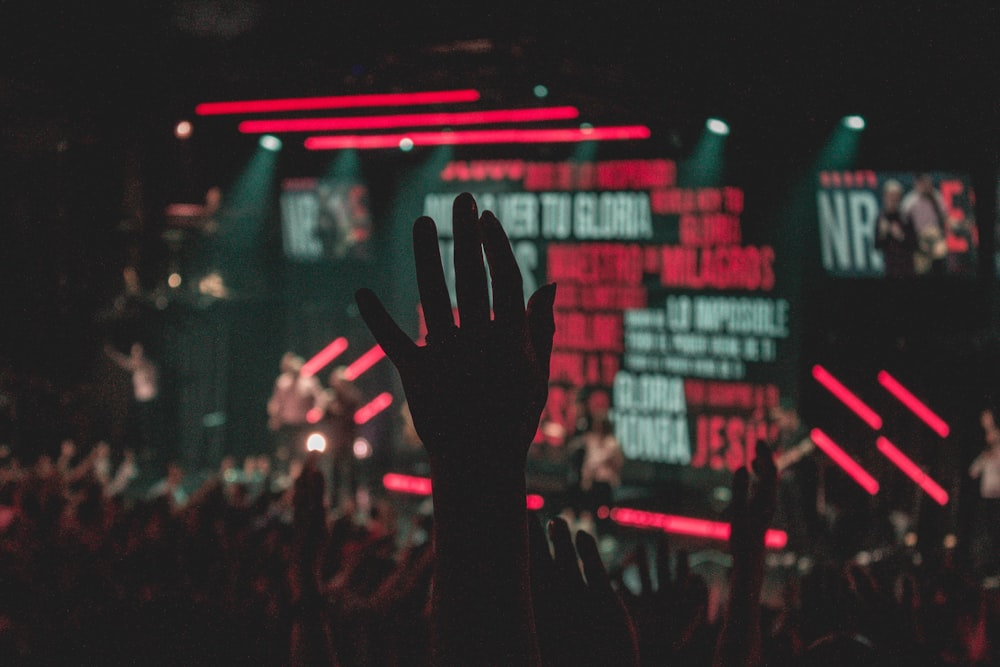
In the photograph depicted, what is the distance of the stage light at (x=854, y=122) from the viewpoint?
871 centimetres

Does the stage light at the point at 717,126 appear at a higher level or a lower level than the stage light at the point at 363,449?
higher

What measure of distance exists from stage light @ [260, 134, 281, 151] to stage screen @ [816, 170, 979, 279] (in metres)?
7.35

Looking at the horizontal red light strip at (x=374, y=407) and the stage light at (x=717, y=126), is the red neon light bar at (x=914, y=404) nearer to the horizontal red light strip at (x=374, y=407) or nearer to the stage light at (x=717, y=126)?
the stage light at (x=717, y=126)

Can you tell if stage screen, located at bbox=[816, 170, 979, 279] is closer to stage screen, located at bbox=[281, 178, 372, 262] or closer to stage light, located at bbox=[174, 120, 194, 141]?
stage screen, located at bbox=[281, 178, 372, 262]

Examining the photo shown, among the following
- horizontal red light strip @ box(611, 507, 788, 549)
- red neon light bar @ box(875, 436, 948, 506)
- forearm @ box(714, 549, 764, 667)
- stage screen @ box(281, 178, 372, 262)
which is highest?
stage screen @ box(281, 178, 372, 262)

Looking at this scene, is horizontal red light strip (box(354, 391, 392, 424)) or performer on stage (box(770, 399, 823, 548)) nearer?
performer on stage (box(770, 399, 823, 548))

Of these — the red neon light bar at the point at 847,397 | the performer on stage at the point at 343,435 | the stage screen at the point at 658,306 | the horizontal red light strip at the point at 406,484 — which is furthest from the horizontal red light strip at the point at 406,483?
the red neon light bar at the point at 847,397

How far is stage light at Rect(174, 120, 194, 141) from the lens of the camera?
34.8 feet

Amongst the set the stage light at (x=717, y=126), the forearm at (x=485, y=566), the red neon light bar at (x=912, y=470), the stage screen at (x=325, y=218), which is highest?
the stage light at (x=717, y=126)

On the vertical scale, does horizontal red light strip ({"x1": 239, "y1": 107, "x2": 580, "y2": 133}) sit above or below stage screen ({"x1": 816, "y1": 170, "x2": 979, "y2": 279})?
above

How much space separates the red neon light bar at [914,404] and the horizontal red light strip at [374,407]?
6194 mm

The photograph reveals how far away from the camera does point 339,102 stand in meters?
9.10

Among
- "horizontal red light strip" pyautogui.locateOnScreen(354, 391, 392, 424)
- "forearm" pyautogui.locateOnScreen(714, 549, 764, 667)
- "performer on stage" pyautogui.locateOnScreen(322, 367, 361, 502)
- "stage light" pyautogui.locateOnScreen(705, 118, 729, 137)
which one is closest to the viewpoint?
"forearm" pyautogui.locateOnScreen(714, 549, 764, 667)

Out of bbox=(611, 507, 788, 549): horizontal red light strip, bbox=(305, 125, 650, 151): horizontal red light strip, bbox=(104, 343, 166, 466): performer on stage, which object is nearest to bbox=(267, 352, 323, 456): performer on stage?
bbox=(104, 343, 166, 466): performer on stage
